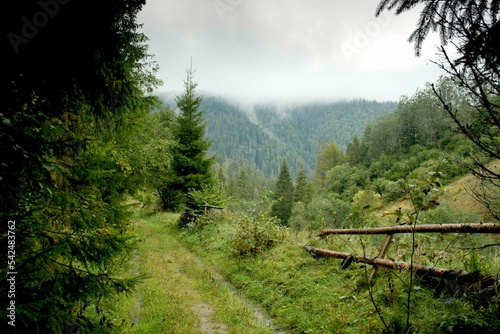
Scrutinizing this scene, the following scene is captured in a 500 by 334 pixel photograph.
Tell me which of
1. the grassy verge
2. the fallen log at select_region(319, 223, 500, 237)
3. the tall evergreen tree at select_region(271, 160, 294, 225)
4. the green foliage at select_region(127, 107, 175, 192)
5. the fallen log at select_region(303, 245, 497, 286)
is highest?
the green foliage at select_region(127, 107, 175, 192)

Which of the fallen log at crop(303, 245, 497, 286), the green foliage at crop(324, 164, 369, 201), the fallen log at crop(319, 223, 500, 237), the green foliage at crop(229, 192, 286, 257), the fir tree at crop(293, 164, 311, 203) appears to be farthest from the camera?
the fir tree at crop(293, 164, 311, 203)

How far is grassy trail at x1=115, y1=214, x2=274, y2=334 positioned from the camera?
18.9ft

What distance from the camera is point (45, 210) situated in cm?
320

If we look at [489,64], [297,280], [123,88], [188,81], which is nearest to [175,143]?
[188,81]

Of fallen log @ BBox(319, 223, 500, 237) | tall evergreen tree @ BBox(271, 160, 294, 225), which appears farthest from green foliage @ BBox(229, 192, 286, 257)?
tall evergreen tree @ BBox(271, 160, 294, 225)

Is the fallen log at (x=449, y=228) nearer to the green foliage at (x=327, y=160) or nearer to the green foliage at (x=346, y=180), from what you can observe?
the green foliage at (x=346, y=180)

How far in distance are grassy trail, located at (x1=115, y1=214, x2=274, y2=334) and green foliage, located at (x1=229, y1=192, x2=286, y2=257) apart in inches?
52.6

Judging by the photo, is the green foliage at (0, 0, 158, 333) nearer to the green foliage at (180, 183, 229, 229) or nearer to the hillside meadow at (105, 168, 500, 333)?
the hillside meadow at (105, 168, 500, 333)

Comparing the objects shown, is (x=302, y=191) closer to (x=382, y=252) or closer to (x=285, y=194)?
(x=285, y=194)

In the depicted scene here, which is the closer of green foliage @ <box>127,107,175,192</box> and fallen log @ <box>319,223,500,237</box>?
fallen log @ <box>319,223,500,237</box>

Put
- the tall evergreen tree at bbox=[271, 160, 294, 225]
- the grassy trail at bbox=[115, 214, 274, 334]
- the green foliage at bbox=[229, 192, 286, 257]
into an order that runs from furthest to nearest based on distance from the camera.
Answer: the tall evergreen tree at bbox=[271, 160, 294, 225] → the green foliage at bbox=[229, 192, 286, 257] → the grassy trail at bbox=[115, 214, 274, 334]

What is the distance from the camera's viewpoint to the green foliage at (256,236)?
10000 mm

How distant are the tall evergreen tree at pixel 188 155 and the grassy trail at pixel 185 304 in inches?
335

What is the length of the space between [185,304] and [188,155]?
1335 cm
